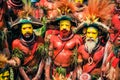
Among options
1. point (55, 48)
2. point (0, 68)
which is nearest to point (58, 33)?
point (55, 48)

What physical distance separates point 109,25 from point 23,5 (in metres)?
1.62

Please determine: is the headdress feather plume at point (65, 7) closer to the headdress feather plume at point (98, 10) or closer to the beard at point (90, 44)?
the headdress feather plume at point (98, 10)

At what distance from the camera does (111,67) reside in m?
14.9

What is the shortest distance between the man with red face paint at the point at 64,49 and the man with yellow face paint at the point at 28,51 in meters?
0.20

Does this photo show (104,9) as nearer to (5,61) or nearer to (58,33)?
(58,33)

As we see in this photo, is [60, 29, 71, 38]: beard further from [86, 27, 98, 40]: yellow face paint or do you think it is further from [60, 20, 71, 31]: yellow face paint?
[86, 27, 98, 40]: yellow face paint

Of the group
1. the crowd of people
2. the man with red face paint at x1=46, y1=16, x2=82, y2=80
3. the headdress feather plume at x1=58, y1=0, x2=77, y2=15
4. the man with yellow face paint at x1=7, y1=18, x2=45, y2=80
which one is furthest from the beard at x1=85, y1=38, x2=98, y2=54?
the man with yellow face paint at x1=7, y1=18, x2=45, y2=80

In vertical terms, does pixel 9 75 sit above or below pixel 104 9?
below

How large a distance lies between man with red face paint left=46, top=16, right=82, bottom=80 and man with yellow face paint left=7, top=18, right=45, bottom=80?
0.20 metres

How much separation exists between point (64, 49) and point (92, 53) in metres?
0.53

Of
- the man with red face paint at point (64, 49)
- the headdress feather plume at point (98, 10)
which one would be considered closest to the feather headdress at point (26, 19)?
the man with red face paint at point (64, 49)

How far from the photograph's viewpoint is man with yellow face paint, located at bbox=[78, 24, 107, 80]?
15.0m

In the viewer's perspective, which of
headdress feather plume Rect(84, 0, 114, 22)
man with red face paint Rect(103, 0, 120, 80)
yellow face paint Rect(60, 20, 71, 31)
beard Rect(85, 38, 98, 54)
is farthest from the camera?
yellow face paint Rect(60, 20, 71, 31)

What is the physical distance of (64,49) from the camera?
603 inches
